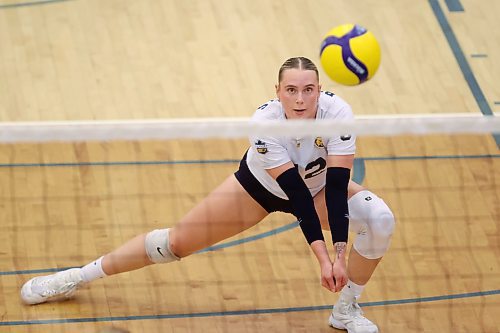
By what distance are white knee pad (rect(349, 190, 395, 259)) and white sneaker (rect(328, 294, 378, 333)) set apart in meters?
0.41

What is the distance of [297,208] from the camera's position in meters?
5.77

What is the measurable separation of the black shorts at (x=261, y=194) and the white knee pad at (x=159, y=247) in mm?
636

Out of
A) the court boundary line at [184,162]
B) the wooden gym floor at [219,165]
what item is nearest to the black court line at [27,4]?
the wooden gym floor at [219,165]

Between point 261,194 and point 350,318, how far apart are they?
102cm

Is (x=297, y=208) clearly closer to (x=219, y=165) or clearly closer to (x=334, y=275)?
(x=334, y=275)

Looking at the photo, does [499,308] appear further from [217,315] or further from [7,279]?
[7,279]

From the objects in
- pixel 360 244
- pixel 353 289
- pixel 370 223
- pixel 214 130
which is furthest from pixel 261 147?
pixel 353 289

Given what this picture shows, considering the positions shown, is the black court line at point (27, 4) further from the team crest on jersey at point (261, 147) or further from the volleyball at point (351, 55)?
the team crest on jersey at point (261, 147)

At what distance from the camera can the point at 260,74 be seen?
9.98m

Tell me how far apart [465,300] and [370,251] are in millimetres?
1035

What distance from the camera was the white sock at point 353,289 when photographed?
21.1ft

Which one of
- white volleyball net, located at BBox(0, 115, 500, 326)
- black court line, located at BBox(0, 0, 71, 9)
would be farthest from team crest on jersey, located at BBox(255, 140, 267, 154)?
black court line, located at BBox(0, 0, 71, 9)

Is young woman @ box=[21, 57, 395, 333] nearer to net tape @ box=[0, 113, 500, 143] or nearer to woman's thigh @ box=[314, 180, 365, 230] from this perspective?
woman's thigh @ box=[314, 180, 365, 230]

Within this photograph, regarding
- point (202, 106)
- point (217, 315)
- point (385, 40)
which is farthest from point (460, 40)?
point (217, 315)
